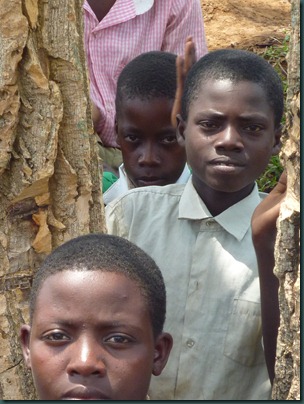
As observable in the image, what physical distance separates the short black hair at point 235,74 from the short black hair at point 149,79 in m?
0.56

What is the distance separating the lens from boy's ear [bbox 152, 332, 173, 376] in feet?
7.04

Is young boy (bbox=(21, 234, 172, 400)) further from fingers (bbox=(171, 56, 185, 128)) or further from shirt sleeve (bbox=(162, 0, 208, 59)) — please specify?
shirt sleeve (bbox=(162, 0, 208, 59))

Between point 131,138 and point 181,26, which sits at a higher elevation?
point 181,26

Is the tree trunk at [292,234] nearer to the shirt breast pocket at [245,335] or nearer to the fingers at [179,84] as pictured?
the shirt breast pocket at [245,335]

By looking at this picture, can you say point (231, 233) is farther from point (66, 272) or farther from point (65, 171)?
point (66, 272)

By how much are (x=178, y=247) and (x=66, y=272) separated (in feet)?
2.47

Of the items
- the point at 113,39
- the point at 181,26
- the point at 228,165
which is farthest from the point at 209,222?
the point at 181,26

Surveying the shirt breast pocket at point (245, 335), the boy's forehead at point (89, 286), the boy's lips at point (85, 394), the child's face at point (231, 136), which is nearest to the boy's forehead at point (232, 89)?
the child's face at point (231, 136)

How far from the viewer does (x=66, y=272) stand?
6.89 feet

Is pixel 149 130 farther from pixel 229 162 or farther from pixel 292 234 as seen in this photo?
pixel 292 234

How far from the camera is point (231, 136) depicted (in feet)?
9.03

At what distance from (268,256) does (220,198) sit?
2.05ft

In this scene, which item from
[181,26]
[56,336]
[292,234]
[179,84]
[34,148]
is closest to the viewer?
[292,234]

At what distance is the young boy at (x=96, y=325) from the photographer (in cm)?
196
